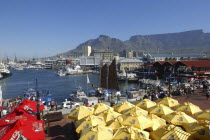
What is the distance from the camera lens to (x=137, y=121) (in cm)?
1147

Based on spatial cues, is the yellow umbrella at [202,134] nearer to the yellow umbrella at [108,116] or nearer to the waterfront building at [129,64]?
the yellow umbrella at [108,116]

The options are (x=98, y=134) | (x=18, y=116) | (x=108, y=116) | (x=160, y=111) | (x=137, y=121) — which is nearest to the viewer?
(x=98, y=134)

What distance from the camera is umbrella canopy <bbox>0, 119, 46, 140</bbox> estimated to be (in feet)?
29.4

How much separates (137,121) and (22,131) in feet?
20.8

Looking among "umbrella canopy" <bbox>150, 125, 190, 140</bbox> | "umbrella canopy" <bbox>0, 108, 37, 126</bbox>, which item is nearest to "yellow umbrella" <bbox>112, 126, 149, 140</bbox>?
"umbrella canopy" <bbox>150, 125, 190, 140</bbox>

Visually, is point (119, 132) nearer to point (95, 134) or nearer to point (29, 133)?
point (95, 134)

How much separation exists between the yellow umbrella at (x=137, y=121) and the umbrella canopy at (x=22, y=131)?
16.1 feet

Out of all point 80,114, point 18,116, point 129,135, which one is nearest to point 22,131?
point 18,116

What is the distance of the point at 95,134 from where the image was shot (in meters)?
9.27

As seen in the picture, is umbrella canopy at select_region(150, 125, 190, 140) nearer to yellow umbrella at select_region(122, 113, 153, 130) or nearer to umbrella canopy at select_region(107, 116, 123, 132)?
yellow umbrella at select_region(122, 113, 153, 130)

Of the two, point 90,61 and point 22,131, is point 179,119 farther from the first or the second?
point 90,61

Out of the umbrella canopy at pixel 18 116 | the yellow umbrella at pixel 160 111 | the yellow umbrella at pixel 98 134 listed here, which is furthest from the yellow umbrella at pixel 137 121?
the umbrella canopy at pixel 18 116

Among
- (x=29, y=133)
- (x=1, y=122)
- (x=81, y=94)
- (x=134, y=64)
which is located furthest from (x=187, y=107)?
(x=134, y=64)

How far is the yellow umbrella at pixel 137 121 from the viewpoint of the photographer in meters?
11.3
